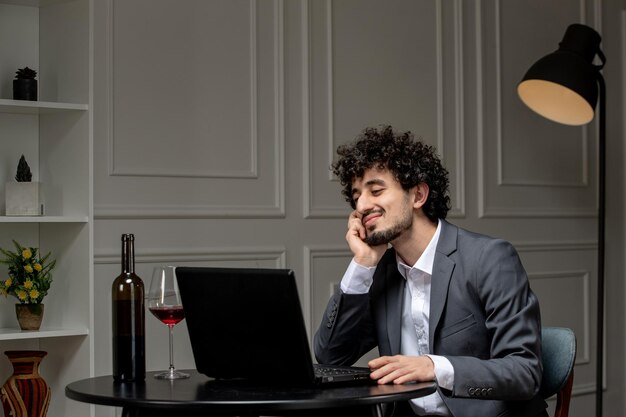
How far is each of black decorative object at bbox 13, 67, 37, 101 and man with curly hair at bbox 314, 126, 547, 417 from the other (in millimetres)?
1162

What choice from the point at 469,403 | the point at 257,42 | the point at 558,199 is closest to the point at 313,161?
the point at 257,42

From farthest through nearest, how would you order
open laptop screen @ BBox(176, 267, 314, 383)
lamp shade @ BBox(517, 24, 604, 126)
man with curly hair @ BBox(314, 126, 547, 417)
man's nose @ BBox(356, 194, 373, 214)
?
lamp shade @ BBox(517, 24, 604, 126), man's nose @ BBox(356, 194, 373, 214), man with curly hair @ BBox(314, 126, 547, 417), open laptop screen @ BBox(176, 267, 314, 383)

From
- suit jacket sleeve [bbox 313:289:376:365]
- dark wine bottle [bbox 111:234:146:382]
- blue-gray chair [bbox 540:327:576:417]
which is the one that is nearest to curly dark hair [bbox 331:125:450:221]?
suit jacket sleeve [bbox 313:289:376:365]

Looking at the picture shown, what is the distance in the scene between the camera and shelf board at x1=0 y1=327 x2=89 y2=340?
2.90m

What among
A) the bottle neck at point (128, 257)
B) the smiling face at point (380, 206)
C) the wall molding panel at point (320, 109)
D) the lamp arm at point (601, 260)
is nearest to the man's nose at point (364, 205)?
the smiling face at point (380, 206)

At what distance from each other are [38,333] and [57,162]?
571 mm

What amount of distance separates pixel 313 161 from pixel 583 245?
5.31 ft

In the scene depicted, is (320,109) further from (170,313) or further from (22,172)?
(170,313)

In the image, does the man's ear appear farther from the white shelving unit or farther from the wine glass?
the white shelving unit

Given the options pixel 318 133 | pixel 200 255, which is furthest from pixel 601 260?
pixel 200 255

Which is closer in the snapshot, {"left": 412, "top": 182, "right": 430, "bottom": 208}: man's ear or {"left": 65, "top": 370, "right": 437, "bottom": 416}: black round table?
{"left": 65, "top": 370, "right": 437, "bottom": 416}: black round table

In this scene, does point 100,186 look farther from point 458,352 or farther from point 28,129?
point 458,352

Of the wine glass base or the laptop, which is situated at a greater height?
the laptop

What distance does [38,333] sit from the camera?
2941 millimetres
